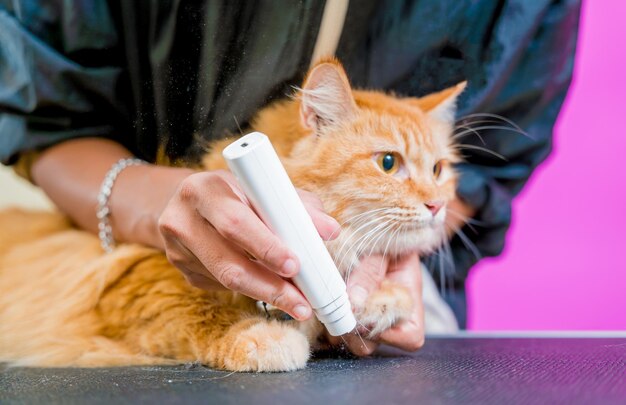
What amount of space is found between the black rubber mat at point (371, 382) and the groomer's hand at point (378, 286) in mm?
19

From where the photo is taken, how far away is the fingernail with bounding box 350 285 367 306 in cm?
68

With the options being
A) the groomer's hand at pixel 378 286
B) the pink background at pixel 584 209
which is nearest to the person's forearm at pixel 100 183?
the groomer's hand at pixel 378 286

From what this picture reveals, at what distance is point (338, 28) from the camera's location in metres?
0.60

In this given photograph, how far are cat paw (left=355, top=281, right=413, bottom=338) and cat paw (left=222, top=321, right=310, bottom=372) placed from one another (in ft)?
0.27

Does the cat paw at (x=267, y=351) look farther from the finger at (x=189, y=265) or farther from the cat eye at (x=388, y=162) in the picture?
the cat eye at (x=388, y=162)

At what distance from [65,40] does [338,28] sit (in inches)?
12.4

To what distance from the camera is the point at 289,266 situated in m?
0.53

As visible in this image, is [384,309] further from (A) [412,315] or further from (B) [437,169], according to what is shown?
(B) [437,169]

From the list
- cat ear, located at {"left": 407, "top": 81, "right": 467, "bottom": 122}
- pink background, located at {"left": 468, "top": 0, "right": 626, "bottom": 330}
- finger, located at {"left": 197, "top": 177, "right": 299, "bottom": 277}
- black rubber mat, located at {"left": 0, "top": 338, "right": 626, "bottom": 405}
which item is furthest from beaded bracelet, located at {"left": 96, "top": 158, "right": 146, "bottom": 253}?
pink background, located at {"left": 468, "top": 0, "right": 626, "bottom": 330}

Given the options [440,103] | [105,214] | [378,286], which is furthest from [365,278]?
[105,214]

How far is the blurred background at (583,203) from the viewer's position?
3.08ft

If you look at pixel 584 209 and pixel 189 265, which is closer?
pixel 189 265

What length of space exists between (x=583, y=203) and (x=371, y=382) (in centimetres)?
61

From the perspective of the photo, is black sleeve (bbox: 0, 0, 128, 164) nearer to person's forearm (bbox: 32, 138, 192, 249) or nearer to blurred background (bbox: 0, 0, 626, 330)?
person's forearm (bbox: 32, 138, 192, 249)
